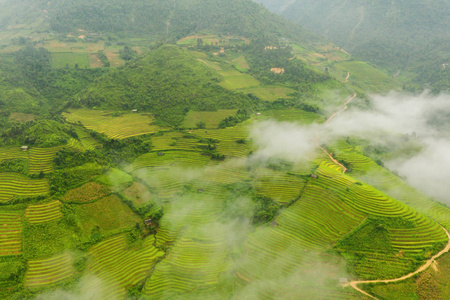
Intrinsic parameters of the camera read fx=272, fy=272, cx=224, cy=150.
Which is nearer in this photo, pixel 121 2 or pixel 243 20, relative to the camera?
pixel 243 20

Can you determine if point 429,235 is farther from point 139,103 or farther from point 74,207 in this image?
point 139,103

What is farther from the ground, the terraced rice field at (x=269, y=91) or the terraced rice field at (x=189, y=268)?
the terraced rice field at (x=269, y=91)

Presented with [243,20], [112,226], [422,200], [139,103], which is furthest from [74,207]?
[243,20]

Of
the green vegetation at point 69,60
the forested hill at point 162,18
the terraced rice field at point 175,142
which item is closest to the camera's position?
the terraced rice field at point 175,142

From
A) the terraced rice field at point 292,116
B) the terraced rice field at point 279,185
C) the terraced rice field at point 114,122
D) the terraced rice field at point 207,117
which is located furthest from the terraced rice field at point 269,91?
the terraced rice field at point 279,185

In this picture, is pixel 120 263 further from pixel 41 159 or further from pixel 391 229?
pixel 391 229

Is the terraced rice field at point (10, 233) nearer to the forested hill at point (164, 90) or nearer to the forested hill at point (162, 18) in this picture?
the forested hill at point (164, 90)
